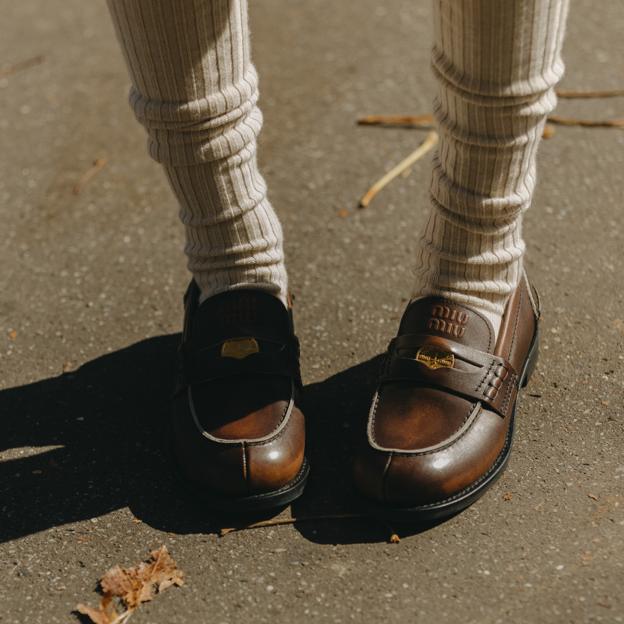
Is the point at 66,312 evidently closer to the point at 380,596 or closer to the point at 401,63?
the point at 380,596

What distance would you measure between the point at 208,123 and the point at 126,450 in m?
0.58

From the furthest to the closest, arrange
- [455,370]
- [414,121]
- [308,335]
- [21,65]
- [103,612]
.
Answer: [21,65], [414,121], [308,335], [455,370], [103,612]

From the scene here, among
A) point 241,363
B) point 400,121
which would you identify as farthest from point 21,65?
point 241,363

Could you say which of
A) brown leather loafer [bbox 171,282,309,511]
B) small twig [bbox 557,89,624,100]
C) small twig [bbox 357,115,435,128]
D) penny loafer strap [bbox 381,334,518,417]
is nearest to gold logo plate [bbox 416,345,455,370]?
penny loafer strap [bbox 381,334,518,417]

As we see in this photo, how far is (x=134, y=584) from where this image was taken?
4.51 ft

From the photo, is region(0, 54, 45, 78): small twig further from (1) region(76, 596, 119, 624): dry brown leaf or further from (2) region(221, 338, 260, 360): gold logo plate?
(1) region(76, 596, 119, 624): dry brown leaf

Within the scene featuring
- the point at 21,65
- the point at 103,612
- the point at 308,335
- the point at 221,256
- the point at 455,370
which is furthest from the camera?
the point at 21,65

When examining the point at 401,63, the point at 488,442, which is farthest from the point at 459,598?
the point at 401,63

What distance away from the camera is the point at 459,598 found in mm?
1314

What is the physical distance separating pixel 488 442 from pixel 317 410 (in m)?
0.35

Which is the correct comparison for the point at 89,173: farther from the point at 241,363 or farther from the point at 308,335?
the point at 241,363

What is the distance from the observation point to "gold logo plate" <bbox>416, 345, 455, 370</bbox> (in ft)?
4.73

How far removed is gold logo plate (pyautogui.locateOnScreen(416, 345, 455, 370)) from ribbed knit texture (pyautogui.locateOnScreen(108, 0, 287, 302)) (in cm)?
30

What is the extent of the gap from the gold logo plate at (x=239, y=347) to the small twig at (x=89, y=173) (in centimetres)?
99
